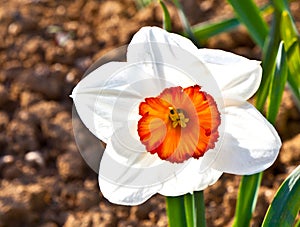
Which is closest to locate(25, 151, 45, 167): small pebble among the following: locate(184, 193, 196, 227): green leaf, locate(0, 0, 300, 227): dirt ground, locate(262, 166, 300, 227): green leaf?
locate(0, 0, 300, 227): dirt ground

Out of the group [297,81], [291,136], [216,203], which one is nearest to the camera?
[297,81]

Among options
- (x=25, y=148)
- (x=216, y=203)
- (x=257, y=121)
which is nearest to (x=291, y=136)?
(x=216, y=203)

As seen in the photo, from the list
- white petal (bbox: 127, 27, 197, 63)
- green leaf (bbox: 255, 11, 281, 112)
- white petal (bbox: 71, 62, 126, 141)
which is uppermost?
white petal (bbox: 127, 27, 197, 63)

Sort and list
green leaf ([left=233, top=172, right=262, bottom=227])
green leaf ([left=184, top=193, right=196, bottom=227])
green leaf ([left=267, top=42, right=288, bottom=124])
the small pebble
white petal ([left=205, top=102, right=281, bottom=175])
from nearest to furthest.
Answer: white petal ([left=205, top=102, right=281, bottom=175]) → green leaf ([left=184, top=193, right=196, bottom=227]) → green leaf ([left=267, top=42, right=288, bottom=124]) → green leaf ([left=233, top=172, right=262, bottom=227]) → the small pebble

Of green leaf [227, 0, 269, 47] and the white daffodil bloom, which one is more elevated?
the white daffodil bloom

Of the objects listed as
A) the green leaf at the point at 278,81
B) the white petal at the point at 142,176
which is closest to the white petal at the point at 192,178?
the white petal at the point at 142,176

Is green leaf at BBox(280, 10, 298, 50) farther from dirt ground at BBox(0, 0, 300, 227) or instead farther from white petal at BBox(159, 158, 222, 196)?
white petal at BBox(159, 158, 222, 196)

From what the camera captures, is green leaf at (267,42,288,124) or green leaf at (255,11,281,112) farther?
green leaf at (255,11,281,112)

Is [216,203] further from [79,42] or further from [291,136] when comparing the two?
[79,42]
